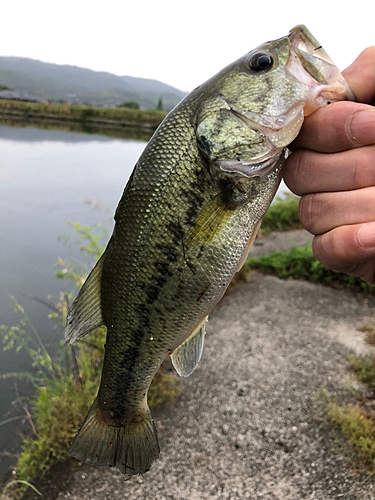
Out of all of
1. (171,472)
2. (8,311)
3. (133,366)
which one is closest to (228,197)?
(133,366)

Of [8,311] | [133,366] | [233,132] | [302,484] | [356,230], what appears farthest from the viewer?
[8,311]

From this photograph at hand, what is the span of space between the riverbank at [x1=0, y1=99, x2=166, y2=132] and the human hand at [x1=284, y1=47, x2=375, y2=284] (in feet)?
130

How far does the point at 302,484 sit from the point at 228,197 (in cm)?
357

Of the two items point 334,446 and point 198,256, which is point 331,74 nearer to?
point 198,256

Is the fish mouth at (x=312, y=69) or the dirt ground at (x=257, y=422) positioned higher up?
the fish mouth at (x=312, y=69)

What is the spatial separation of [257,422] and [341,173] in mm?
3912

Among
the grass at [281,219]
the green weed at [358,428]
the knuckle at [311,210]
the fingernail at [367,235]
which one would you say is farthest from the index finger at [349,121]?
the grass at [281,219]

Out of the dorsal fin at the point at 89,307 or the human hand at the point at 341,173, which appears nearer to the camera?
the human hand at the point at 341,173

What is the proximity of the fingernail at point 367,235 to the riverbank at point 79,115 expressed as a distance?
4001cm

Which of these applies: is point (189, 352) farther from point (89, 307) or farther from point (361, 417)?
point (361, 417)

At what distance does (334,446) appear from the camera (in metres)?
4.14

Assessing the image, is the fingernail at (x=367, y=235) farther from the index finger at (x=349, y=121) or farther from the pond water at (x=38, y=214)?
the pond water at (x=38, y=214)

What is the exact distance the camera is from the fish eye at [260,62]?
5.43 ft

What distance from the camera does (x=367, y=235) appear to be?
1.52m
